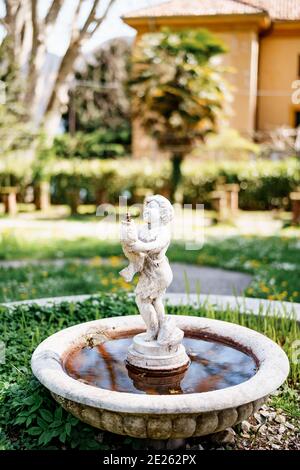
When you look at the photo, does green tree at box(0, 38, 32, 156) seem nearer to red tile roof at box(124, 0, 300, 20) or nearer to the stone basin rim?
the stone basin rim

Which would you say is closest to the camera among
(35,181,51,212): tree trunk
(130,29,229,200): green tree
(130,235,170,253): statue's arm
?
(130,235,170,253): statue's arm

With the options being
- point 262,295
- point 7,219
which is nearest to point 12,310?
point 262,295

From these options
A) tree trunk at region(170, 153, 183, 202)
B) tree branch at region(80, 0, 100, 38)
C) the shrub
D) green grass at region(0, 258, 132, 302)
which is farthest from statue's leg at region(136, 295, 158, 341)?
the shrub

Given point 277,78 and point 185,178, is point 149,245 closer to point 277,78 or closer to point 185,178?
point 185,178

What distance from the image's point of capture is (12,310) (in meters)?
4.97

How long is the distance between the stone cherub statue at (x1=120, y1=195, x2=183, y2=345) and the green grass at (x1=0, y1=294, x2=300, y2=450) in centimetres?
65

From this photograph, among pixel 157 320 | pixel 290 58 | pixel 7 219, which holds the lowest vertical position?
pixel 7 219

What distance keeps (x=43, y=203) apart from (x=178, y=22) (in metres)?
8.46

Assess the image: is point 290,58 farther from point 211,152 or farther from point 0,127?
point 0,127

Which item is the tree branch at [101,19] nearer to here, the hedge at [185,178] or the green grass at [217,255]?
the hedge at [185,178]

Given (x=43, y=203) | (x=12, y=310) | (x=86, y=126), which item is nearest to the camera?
(x=12, y=310)

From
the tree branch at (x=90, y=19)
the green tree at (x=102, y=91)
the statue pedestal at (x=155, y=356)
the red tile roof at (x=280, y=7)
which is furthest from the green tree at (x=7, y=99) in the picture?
the green tree at (x=102, y=91)

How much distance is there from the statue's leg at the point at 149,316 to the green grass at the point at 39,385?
0.60 metres

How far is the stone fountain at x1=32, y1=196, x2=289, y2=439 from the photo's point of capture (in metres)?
2.86
